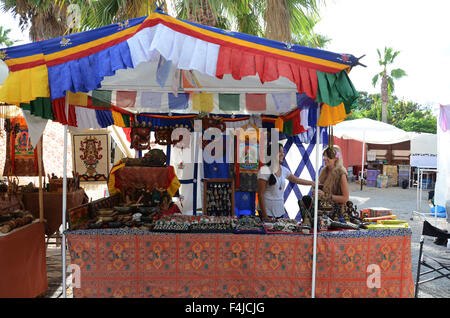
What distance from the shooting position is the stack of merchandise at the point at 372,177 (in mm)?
15733

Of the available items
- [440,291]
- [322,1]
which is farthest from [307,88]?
[322,1]

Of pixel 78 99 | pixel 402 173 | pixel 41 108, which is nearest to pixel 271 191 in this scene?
pixel 78 99

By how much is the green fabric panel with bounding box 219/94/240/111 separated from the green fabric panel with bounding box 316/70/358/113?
6.07 feet

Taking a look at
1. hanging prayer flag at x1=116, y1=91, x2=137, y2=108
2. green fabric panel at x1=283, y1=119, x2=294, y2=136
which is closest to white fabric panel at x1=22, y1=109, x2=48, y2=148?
hanging prayer flag at x1=116, y1=91, x2=137, y2=108

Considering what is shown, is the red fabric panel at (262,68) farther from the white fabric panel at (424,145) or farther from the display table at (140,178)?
the white fabric panel at (424,145)

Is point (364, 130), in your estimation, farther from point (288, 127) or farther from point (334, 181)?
point (334, 181)

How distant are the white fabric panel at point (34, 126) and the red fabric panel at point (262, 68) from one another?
1948 mm

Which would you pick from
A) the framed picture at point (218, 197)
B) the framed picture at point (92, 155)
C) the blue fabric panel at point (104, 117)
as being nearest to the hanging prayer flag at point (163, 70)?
the framed picture at point (218, 197)

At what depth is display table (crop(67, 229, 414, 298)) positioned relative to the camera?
9.91 ft

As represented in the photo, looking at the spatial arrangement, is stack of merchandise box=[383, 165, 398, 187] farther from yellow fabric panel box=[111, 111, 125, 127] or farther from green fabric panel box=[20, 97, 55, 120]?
green fabric panel box=[20, 97, 55, 120]

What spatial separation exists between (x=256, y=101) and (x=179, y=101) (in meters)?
1.19

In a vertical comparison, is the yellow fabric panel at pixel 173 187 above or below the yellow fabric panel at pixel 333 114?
below

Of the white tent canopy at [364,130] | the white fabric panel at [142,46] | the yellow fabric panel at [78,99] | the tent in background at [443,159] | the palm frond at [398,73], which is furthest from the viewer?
the palm frond at [398,73]
